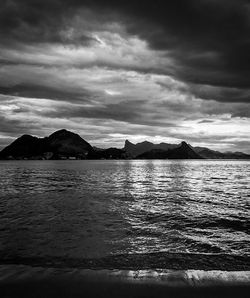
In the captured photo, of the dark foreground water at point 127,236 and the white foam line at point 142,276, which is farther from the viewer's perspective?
the dark foreground water at point 127,236

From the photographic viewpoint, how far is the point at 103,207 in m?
22.7

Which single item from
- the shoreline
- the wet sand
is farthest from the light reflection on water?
the wet sand

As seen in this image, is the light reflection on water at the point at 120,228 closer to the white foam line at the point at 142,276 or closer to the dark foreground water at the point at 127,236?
the dark foreground water at the point at 127,236

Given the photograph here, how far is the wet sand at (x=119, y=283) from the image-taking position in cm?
607

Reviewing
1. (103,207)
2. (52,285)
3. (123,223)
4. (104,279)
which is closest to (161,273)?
(104,279)

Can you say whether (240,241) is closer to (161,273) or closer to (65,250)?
(161,273)

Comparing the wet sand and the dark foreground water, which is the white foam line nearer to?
the wet sand

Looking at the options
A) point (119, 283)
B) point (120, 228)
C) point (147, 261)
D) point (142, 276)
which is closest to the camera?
point (119, 283)

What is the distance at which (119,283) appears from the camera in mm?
6691

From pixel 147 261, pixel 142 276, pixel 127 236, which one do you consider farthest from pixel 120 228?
pixel 142 276

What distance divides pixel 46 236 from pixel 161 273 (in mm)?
8214

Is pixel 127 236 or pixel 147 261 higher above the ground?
pixel 147 261

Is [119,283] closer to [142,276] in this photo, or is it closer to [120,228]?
[142,276]

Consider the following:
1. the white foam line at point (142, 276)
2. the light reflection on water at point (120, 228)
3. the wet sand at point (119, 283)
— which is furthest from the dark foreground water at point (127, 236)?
the wet sand at point (119, 283)
